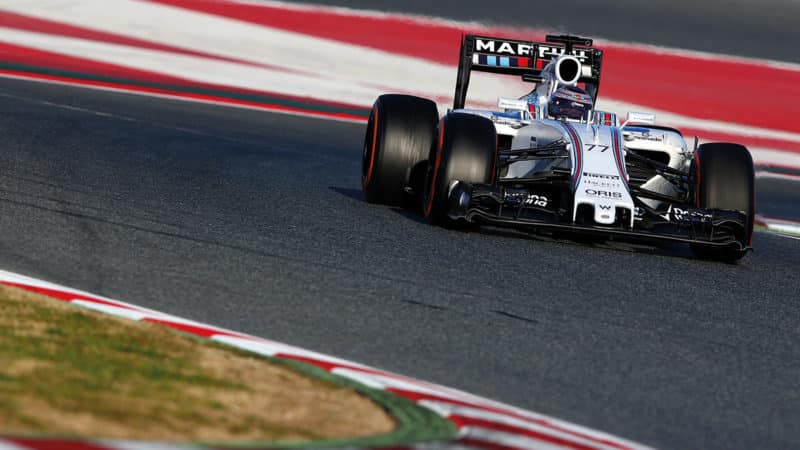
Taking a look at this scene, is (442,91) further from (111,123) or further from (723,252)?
(723,252)

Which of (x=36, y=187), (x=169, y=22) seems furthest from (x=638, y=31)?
(x=36, y=187)

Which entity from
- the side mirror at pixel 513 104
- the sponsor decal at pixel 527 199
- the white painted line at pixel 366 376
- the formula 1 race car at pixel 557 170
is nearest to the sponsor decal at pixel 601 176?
the formula 1 race car at pixel 557 170

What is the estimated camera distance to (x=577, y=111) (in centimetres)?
1017

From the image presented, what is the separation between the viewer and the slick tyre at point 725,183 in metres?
8.94

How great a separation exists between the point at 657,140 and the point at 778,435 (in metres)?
5.21

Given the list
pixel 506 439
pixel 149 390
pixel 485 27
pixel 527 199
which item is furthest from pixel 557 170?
pixel 485 27

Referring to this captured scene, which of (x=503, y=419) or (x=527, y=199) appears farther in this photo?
(x=527, y=199)

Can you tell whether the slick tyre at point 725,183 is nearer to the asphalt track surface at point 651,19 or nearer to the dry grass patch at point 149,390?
the dry grass patch at point 149,390

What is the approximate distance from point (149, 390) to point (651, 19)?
15.7 meters

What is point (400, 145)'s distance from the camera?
9.69 meters

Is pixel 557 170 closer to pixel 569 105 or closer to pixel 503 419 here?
pixel 569 105

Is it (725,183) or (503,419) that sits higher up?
(725,183)

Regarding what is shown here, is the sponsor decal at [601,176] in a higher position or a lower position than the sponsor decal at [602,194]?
higher

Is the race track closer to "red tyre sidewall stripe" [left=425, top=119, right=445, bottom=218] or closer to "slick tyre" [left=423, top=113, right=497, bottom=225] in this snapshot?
"red tyre sidewall stripe" [left=425, top=119, right=445, bottom=218]
